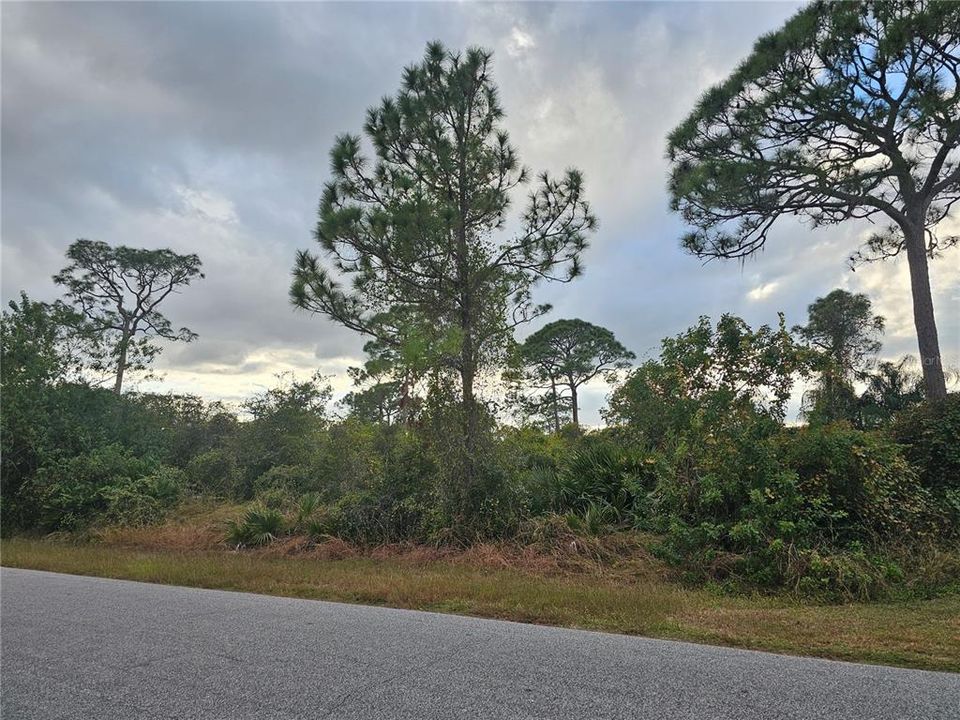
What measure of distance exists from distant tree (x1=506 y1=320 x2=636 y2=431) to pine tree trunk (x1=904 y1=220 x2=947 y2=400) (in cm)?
2062

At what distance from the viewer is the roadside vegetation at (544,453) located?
6.43m

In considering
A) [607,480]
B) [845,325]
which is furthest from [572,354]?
[607,480]

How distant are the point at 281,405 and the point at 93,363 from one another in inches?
230

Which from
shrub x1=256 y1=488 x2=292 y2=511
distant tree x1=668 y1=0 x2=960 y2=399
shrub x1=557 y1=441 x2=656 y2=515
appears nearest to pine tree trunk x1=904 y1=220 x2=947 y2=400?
distant tree x1=668 y1=0 x2=960 y2=399

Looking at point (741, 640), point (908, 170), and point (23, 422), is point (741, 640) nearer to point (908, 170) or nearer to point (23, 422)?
point (908, 170)

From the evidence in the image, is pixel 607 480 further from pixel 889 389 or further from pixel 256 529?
pixel 889 389

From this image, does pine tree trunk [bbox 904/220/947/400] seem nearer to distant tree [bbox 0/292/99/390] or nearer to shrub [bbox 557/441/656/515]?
shrub [bbox 557/441/656/515]

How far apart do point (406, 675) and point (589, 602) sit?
261 centimetres

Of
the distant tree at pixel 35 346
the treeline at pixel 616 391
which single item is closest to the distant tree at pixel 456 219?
the treeline at pixel 616 391

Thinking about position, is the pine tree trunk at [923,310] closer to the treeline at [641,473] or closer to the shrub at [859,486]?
the treeline at [641,473]

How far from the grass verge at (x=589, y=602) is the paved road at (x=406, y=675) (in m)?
0.48

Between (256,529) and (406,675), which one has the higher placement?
(256,529)

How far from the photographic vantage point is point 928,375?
40.3 feet

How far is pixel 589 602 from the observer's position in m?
5.58
